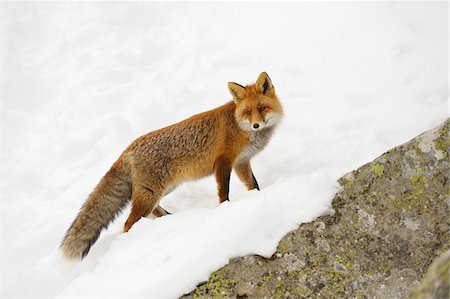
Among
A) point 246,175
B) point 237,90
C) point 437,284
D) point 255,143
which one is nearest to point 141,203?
point 246,175

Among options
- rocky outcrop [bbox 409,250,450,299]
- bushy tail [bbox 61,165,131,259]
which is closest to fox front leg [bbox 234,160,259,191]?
bushy tail [bbox 61,165,131,259]

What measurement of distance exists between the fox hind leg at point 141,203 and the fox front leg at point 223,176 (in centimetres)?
69

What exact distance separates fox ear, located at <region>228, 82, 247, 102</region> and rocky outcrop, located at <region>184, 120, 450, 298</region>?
1951 millimetres

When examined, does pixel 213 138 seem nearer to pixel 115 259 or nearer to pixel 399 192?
pixel 115 259

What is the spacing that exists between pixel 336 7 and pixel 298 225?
19.8ft

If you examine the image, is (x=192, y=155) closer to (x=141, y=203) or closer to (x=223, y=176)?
(x=223, y=176)

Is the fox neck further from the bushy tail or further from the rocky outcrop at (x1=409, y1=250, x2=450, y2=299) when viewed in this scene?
the rocky outcrop at (x1=409, y1=250, x2=450, y2=299)

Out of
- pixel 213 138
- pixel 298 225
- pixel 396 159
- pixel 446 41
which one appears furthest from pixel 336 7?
pixel 298 225

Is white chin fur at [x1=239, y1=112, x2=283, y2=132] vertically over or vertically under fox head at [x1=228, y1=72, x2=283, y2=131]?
under

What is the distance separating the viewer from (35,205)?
6184mm

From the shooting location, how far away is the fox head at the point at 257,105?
5027 mm

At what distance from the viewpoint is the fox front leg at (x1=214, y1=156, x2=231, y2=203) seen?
5.02 metres

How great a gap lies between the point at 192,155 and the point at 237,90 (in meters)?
0.88

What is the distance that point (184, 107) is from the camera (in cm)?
729
